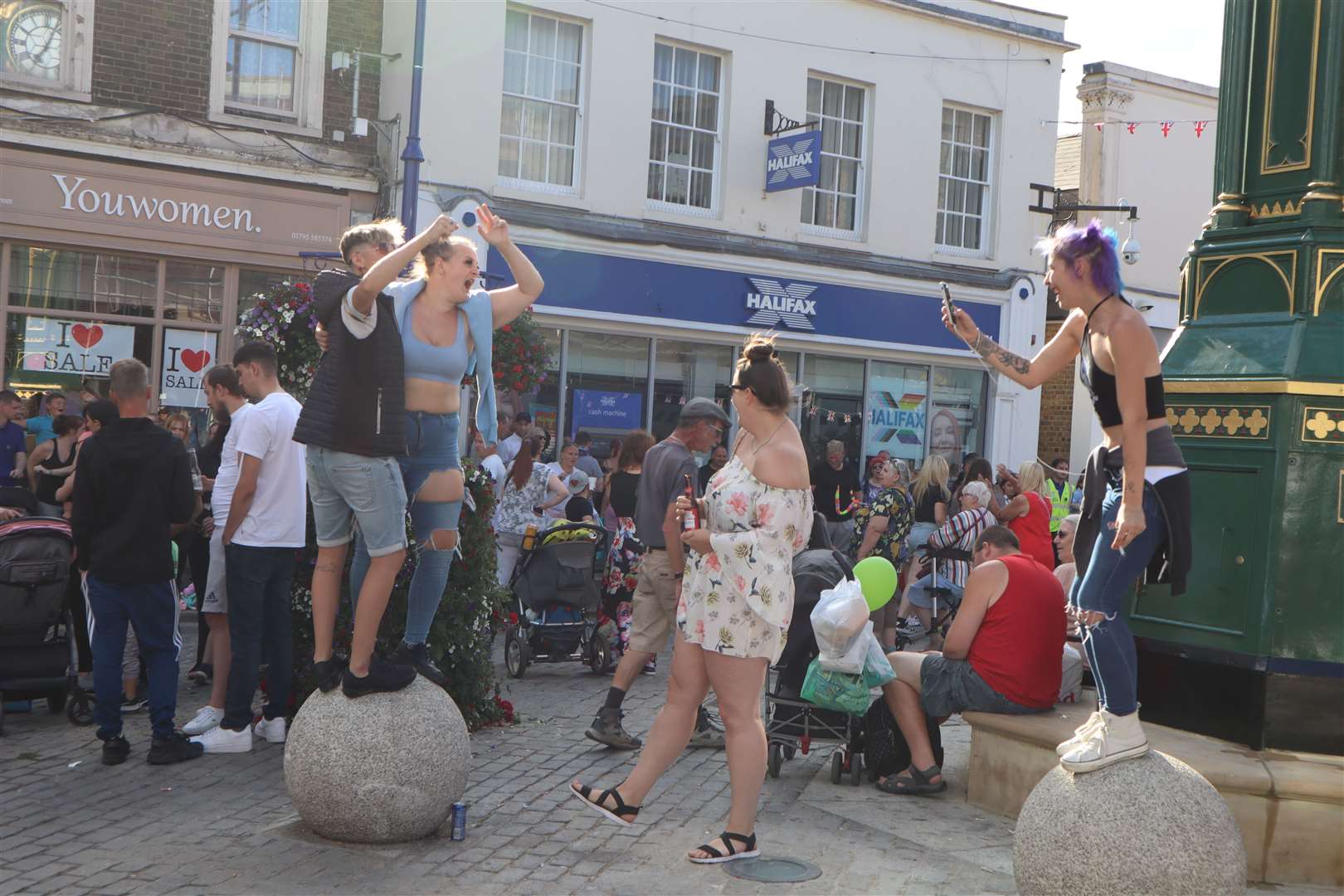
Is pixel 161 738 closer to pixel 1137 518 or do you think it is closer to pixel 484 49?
pixel 1137 518

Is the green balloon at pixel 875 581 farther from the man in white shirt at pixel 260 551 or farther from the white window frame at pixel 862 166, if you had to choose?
the white window frame at pixel 862 166

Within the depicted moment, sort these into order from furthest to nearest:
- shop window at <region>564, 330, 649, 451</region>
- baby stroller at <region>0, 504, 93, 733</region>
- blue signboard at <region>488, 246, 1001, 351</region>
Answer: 1. shop window at <region>564, 330, 649, 451</region>
2. blue signboard at <region>488, 246, 1001, 351</region>
3. baby stroller at <region>0, 504, 93, 733</region>

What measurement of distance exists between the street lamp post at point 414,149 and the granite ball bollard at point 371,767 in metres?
10.2

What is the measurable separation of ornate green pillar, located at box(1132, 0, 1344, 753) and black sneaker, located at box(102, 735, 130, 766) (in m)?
5.03

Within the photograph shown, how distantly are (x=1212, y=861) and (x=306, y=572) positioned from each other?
491cm

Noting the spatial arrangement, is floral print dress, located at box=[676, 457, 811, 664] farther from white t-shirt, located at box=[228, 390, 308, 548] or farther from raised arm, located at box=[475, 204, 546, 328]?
white t-shirt, located at box=[228, 390, 308, 548]

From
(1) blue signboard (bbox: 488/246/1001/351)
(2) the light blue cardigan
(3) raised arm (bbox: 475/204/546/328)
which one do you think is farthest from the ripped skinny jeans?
(1) blue signboard (bbox: 488/246/1001/351)

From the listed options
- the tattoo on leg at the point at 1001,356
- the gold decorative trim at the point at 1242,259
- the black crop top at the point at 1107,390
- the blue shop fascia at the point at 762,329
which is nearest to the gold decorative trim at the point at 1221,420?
the gold decorative trim at the point at 1242,259

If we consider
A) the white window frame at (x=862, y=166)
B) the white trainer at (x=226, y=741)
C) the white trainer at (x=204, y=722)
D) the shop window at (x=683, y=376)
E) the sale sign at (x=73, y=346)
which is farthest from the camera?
Answer: the white window frame at (x=862, y=166)

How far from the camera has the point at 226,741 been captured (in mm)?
6699

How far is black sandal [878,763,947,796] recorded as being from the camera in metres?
6.38

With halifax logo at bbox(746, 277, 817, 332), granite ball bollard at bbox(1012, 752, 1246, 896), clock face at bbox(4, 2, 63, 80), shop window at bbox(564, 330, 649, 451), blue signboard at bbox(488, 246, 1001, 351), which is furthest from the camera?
halifax logo at bbox(746, 277, 817, 332)

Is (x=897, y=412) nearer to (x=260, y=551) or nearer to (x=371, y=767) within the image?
(x=260, y=551)

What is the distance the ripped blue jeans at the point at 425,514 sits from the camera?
17.7 ft
